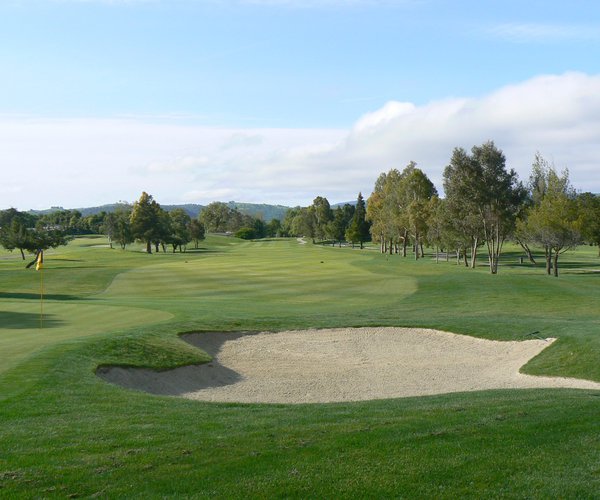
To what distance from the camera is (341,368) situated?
22875 millimetres

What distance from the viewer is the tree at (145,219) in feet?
406

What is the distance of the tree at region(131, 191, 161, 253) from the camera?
4867 inches

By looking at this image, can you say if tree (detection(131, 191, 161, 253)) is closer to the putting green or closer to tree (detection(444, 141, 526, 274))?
tree (detection(444, 141, 526, 274))

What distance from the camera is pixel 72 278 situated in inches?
2458

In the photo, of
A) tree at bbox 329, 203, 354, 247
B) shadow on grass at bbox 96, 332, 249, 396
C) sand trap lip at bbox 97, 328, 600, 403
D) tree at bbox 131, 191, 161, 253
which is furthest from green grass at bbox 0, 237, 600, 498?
tree at bbox 329, 203, 354, 247

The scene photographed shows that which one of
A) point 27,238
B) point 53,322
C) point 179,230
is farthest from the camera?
point 179,230

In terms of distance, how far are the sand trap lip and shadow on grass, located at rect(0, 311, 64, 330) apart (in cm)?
700

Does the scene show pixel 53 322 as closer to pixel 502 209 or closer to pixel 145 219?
pixel 502 209

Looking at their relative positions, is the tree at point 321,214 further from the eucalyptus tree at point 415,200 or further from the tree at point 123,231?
the eucalyptus tree at point 415,200

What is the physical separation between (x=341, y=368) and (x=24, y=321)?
15.2 meters

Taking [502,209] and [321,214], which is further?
[321,214]

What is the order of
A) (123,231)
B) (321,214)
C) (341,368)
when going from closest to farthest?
(341,368) < (123,231) < (321,214)

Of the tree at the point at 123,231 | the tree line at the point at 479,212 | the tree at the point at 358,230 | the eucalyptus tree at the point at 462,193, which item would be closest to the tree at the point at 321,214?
the tree at the point at 358,230

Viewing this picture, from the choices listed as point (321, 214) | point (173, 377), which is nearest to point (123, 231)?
point (321, 214)
